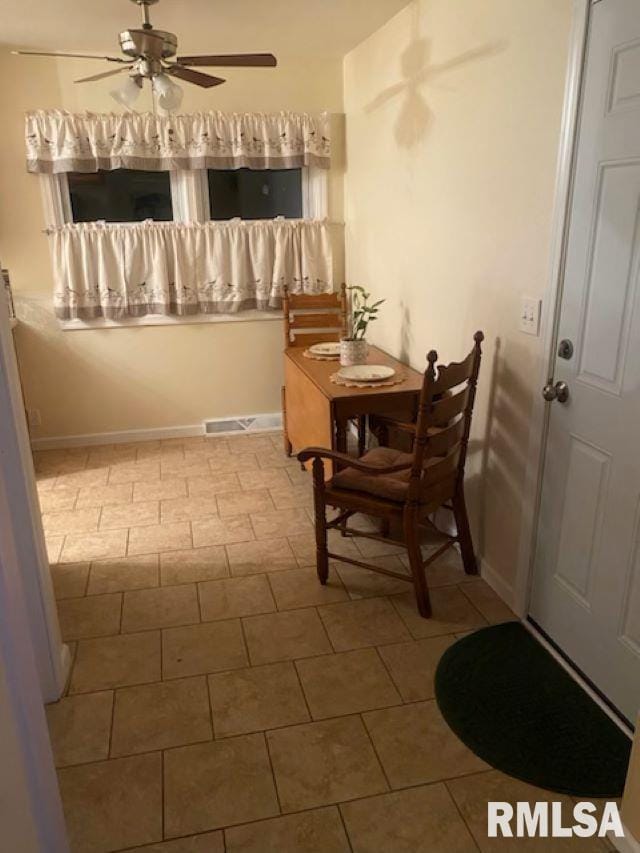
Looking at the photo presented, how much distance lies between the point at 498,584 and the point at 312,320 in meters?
2.13

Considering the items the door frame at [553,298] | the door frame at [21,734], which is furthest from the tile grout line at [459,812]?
the door frame at [21,734]

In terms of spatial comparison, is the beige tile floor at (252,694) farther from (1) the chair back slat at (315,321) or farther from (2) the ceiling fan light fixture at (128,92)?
(2) the ceiling fan light fixture at (128,92)

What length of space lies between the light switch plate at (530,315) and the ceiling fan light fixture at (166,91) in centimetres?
172

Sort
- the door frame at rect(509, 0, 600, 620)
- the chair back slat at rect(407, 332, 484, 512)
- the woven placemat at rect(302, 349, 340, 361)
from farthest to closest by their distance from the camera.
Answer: the woven placemat at rect(302, 349, 340, 361) → the chair back slat at rect(407, 332, 484, 512) → the door frame at rect(509, 0, 600, 620)

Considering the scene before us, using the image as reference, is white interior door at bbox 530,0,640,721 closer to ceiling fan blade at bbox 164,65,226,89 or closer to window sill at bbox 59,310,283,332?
ceiling fan blade at bbox 164,65,226,89

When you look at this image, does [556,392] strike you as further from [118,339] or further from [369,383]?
[118,339]

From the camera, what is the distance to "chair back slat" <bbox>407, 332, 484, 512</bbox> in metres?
2.17

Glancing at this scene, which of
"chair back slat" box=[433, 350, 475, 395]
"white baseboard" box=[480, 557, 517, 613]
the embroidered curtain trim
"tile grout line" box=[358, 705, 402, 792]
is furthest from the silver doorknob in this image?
the embroidered curtain trim

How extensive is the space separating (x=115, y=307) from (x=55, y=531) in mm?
1606

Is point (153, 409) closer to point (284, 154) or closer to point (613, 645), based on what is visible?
point (284, 154)

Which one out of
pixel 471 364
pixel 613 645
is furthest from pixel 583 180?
pixel 613 645

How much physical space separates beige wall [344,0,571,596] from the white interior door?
7.7 inches

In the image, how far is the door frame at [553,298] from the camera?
1.85 metres
